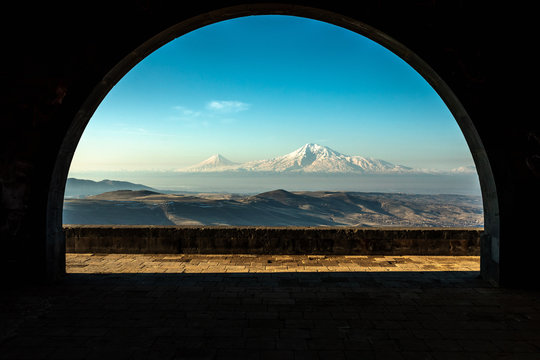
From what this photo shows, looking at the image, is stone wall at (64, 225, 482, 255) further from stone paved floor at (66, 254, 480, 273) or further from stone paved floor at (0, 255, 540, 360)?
stone paved floor at (0, 255, 540, 360)

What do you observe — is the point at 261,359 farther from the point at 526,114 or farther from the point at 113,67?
the point at 526,114

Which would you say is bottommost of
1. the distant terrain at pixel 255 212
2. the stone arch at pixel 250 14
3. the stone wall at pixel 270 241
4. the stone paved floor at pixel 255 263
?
the distant terrain at pixel 255 212

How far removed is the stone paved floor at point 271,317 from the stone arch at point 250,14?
0.58 metres

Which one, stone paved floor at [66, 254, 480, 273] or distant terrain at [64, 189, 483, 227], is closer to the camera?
stone paved floor at [66, 254, 480, 273]

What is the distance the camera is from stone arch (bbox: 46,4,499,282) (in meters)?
5.15

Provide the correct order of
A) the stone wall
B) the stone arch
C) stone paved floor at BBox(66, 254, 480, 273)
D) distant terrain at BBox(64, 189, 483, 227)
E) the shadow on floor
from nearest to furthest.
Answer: the shadow on floor, the stone arch, stone paved floor at BBox(66, 254, 480, 273), the stone wall, distant terrain at BBox(64, 189, 483, 227)

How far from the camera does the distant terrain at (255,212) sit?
117 meters

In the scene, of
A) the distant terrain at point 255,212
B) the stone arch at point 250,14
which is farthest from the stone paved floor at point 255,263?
the distant terrain at point 255,212

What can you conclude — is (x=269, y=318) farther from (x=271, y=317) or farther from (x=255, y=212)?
(x=255, y=212)

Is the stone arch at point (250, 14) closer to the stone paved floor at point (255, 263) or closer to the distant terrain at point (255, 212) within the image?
the stone paved floor at point (255, 263)

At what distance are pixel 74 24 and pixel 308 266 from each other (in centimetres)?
556

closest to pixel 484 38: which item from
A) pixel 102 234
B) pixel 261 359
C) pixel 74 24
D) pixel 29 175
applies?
pixel 261 359

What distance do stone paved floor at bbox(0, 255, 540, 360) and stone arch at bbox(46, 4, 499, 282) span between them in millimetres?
575

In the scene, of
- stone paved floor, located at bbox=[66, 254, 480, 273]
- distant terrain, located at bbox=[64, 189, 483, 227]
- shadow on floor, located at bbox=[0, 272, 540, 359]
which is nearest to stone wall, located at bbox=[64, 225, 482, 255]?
stone paved floor, located at bbox=[66, 254, 480, 273]
